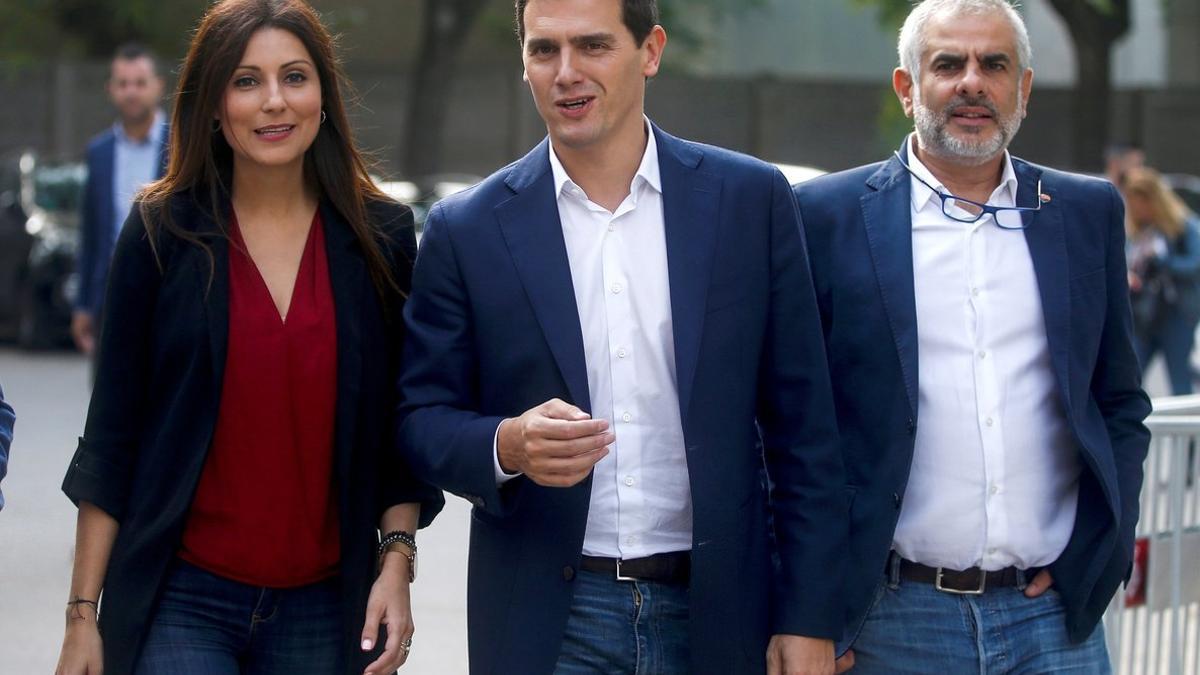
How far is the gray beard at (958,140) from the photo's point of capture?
3.71m

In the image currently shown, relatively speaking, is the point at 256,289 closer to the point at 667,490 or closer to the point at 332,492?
the point at 332,492

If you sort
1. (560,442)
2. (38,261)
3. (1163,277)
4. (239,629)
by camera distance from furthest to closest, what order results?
(38,261) < (1163,277) < (239,629) < (560,442)

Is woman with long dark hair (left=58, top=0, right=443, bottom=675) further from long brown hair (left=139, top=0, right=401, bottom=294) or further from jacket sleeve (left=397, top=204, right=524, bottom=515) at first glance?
jacket sleeve (left=397, top=204, right=524, bottom=515)

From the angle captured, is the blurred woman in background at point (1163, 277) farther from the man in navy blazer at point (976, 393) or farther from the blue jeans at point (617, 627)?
the blue jeans at point (617, 627)

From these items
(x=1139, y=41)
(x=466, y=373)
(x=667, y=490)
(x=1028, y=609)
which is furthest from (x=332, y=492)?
(x=1139, y=41)

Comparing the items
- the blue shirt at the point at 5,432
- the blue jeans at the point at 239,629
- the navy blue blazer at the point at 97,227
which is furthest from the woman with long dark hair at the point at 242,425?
the navy blue blazer at the point at 97,227

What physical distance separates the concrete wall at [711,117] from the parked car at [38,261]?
41.9 ft

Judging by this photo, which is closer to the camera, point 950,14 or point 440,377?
point 440,377

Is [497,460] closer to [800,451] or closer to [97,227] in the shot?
[800,451]

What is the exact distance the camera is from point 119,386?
142 inches

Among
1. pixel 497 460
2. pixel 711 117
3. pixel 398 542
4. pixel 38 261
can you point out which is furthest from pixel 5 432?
pixel 711 117

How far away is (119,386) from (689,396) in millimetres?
1171

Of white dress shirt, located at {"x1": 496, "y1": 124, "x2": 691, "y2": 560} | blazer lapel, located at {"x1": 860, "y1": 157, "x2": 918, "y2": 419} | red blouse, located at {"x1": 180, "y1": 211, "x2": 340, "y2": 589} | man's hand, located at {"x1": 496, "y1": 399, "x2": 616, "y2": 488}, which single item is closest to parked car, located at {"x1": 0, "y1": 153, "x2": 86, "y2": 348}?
red blouse, located at {"x1": 180, "y1": 211, "x2": 340, "y2": 589}

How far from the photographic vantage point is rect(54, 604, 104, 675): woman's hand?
11.7 ft
